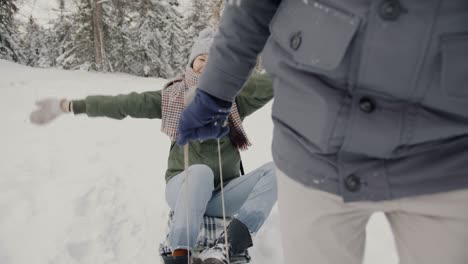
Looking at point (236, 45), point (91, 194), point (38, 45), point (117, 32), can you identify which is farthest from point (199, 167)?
point (38, 45)

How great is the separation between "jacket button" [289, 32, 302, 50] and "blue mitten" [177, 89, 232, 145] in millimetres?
470

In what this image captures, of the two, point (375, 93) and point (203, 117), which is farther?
point (203, 117)

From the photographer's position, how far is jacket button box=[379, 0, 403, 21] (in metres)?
0.93

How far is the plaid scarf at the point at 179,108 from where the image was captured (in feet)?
9.61

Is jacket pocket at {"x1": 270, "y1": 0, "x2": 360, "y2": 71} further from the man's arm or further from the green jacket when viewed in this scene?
the green jacket

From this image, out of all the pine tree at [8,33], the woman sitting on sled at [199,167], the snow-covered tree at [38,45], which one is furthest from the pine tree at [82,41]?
the woman sitting on sled at [199,167]

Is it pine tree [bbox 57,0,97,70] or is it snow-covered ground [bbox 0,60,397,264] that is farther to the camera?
pine tree [bbox 57,0,97,70]

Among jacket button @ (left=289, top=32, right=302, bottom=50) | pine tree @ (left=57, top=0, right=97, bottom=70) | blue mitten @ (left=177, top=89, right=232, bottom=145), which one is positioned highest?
pine tree @ (left=57, top=0, right=97, bottom=70)

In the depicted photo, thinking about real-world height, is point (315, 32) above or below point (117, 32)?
below

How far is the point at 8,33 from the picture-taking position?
2183 centimetres

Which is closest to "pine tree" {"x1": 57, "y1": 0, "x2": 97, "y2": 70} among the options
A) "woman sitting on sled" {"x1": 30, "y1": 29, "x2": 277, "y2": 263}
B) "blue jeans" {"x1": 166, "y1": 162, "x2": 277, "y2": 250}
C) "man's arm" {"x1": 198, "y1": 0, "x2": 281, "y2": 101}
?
"woman sitting on sled" {"x1": 30, "y1": 29, "x2": 277, "y2": 263}

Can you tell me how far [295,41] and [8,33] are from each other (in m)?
24.5

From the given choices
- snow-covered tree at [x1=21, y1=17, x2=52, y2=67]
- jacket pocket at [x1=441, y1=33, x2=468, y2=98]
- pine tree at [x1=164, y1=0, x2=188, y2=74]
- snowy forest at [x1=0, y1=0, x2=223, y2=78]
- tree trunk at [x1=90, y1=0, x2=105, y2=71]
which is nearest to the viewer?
jacket pocket at [x1=441, y1=33, x2=468, y2=98]

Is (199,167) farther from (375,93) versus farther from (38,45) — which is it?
(38,45)
